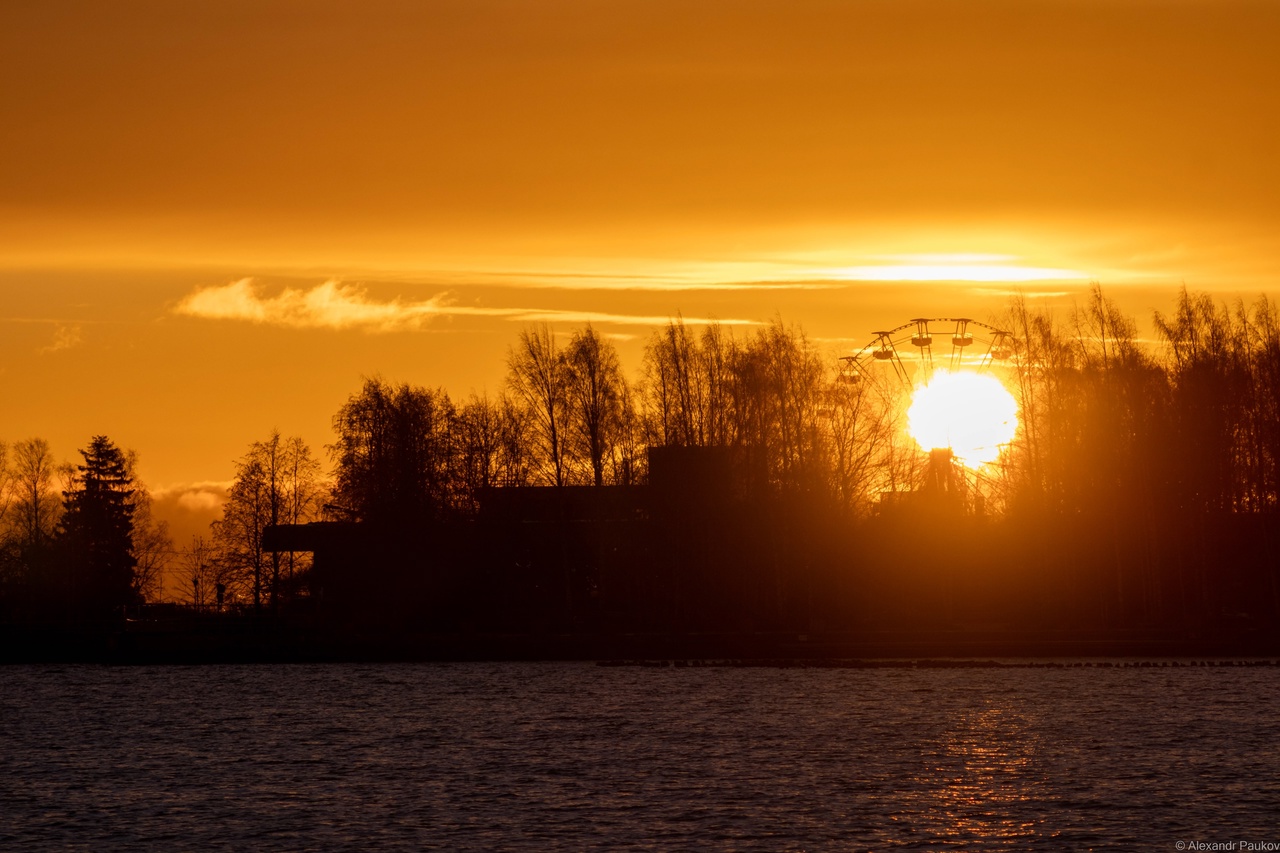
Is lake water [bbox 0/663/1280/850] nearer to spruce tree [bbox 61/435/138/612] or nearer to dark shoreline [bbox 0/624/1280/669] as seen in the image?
dark shoreline [bbox 0/624/1280/669]

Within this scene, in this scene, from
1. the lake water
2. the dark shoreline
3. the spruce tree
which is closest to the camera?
the lake water

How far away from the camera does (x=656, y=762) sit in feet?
137

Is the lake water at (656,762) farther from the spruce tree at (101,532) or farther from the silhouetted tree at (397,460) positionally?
the spruce tree at (101,532)

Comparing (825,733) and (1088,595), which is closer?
(825,733)

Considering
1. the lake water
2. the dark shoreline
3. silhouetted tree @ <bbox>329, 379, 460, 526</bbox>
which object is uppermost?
silhouetted tree @ <bbox>329, 379, 460, 526</bbox>

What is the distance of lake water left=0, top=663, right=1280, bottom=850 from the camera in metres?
30.6

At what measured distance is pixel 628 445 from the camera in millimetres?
84188

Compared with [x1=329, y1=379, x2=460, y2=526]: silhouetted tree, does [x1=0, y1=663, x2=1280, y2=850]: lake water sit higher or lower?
lower

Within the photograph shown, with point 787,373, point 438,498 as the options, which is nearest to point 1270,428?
point 787,373

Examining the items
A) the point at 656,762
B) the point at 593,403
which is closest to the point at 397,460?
the point at 593,403

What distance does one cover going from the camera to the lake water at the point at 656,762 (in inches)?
1206

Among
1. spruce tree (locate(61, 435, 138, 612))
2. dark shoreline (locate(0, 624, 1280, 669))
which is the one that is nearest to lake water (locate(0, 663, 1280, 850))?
dark shoreline (locate(0, 624, 1280, 669))

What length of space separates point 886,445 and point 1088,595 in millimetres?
12838

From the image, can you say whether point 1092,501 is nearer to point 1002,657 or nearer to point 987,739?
point 1002,657
